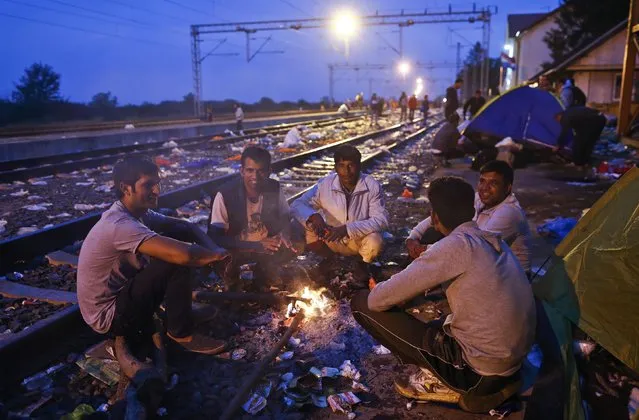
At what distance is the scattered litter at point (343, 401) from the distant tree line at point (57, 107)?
3097 cm

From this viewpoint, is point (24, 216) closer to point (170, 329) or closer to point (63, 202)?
point (63, 202)

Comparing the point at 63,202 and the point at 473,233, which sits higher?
Result: the point at 473,233

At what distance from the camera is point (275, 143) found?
18188 mm

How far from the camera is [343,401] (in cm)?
291

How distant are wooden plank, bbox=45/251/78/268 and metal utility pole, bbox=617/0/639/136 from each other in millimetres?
12397

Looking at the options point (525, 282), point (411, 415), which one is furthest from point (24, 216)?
point (525, 282)

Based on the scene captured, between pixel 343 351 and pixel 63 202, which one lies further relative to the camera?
pixel 63 202

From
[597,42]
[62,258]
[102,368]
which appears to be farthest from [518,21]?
[102,368]

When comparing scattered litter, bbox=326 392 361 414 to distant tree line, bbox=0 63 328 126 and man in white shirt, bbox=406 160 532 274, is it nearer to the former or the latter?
man in white shirt, bbox=406 160 532 274

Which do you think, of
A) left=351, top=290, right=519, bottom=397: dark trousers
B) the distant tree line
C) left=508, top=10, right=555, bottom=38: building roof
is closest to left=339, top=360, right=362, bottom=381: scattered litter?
left=351, top=290, right=519, bottom=397: dark trousers

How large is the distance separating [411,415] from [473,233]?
114 centimetres

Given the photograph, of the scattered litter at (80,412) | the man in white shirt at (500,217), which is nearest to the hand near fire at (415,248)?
the man in white shirt at (500,217)

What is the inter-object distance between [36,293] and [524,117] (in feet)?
38.2

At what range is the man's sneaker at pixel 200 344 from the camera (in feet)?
11.1
